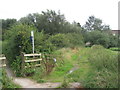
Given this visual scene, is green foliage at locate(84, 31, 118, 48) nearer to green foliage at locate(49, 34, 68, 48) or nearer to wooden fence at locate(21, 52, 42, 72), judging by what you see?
green foliage at locate(49, 34, 68, 48)

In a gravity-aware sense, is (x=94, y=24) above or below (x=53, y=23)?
above

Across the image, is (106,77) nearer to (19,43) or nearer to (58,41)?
(19,43)

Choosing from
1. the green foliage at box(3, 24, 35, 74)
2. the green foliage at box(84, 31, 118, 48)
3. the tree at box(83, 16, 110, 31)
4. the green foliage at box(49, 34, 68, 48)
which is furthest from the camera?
the tree at box(83, 16, 110, 31)

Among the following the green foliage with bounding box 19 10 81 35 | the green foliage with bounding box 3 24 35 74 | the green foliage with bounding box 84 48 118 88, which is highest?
the green foliage with bounding box 19 10 81 35

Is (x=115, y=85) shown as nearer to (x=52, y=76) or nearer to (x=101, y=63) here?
(x=101, y=63)

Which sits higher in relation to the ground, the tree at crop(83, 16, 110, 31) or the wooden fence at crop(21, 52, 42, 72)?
the tree at crop(83, 16, 110, 31)

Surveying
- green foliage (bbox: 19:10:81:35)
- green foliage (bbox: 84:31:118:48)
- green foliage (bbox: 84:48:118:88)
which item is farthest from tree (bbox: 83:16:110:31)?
green foliage (bbox: 84:48:118:88)

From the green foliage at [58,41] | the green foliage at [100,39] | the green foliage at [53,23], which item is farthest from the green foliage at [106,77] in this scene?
the green foliage at [100,39]

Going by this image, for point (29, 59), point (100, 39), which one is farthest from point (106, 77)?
point (100, 39)

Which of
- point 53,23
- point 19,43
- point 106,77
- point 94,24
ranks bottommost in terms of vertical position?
point 106,77

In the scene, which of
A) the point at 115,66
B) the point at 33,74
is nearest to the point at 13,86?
the point at 33,74

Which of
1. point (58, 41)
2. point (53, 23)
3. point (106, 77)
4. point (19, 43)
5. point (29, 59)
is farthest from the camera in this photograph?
point (53, 23)

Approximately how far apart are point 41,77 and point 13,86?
1323 millimetres

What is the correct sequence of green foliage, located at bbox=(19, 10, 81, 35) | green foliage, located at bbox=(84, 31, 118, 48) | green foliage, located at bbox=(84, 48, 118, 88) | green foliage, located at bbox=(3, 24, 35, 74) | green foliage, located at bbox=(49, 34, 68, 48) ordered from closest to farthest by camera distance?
1. green foliage, located at bbox=(84, 48, 118, 88)
2. green foliage, located at bbox=(3, 24, 35, 74)
3. green foliage, located at bbox=(49, 34, 68, 48)
4. green foliage, located at bbox=(19, 10, 81, 35)
5. green foliage, located at bbox=(84, 31, 118, 48)
